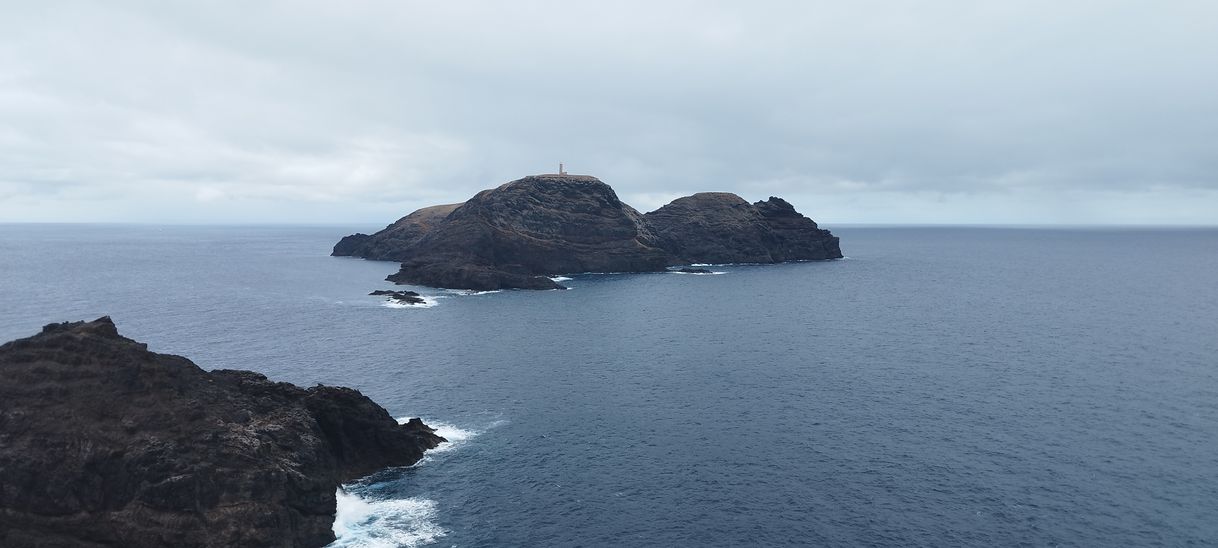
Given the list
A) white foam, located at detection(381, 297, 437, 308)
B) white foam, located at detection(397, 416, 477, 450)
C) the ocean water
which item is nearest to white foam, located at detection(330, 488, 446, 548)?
the ocean water

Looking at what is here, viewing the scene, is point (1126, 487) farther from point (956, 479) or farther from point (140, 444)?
point (140, 444)

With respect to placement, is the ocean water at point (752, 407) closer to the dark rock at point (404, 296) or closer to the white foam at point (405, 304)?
the white foam at point (405, 304)

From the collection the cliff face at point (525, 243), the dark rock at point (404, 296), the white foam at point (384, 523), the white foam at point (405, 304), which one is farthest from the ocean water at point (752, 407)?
the cliff face at point (525, 243)

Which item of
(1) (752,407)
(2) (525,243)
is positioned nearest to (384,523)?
(1) (752,407)

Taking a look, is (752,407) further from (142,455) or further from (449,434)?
(142,455)

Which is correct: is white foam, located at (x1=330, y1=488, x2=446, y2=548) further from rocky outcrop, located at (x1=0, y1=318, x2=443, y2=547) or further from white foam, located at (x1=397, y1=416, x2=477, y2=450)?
white foam, located at (x1=397, y1=416, x2=477, y2=450)

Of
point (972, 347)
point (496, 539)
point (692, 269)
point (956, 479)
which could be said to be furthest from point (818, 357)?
point (692, 269)
